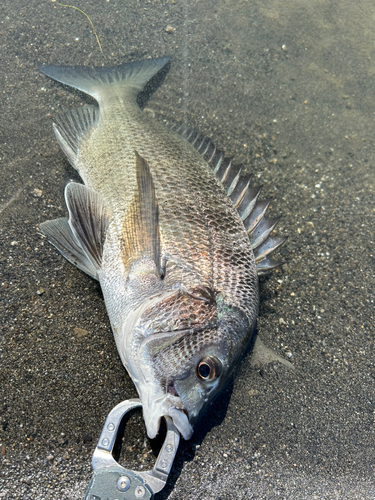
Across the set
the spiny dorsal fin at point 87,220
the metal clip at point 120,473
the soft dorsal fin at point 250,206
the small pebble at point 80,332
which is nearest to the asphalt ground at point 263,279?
the small pebble at point 80,332

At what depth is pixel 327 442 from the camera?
7.07 feet

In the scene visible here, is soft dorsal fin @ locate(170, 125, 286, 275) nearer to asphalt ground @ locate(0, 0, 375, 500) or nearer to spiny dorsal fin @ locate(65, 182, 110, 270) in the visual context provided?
asphalt ground @ locate(0, 0, 375, 500)

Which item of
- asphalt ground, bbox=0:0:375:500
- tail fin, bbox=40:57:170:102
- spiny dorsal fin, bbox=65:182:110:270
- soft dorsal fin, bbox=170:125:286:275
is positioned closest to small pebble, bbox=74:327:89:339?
asphalt ground, bbox=0:0:375:500

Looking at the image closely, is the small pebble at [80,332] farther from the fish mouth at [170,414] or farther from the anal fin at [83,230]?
the fish mouth at [170,414]

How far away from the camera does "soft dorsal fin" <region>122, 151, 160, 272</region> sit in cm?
207

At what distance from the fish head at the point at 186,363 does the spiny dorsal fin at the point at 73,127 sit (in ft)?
5.17

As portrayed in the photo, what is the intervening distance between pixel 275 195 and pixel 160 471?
90.8 inches

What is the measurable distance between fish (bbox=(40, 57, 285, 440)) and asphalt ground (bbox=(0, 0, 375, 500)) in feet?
0.94

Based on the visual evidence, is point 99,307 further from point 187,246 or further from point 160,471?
point 160,471

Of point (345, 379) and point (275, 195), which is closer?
point (345, 379)

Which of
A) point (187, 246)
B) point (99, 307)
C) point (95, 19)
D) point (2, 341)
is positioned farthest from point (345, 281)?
point (95, 19)

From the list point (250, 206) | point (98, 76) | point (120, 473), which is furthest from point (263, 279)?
point (98, 76)

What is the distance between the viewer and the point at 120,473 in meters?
1.63

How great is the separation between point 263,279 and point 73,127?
6.11 ft
